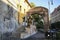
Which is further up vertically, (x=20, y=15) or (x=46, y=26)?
(x=20, y=15)

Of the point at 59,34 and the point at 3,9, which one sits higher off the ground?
the point at 3,9

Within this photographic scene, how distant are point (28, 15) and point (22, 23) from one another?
6.59 ft

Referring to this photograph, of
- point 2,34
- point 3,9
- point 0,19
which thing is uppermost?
point 3,9

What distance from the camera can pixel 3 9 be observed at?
721 inches

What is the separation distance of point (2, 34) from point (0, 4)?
10.5 ft

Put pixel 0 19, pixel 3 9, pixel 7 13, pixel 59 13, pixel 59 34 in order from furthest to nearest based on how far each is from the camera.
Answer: pixel 59 13
pixel 7 13
pixel 3 9
pixel 0 19
pixel 59 34

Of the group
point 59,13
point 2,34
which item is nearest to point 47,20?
point 2,34

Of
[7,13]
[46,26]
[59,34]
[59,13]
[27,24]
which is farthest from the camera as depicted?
[59,13]

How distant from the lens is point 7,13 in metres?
19.7

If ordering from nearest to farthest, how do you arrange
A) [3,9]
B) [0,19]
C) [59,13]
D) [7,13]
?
[0,19], [3,9], [7,13], [59,13]

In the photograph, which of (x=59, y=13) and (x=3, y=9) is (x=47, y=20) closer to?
(x=3, y=9)

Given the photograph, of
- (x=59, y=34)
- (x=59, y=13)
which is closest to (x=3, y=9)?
(x=59, y=34)

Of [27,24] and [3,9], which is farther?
[27,24]

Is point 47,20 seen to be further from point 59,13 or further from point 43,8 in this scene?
point 59,13
